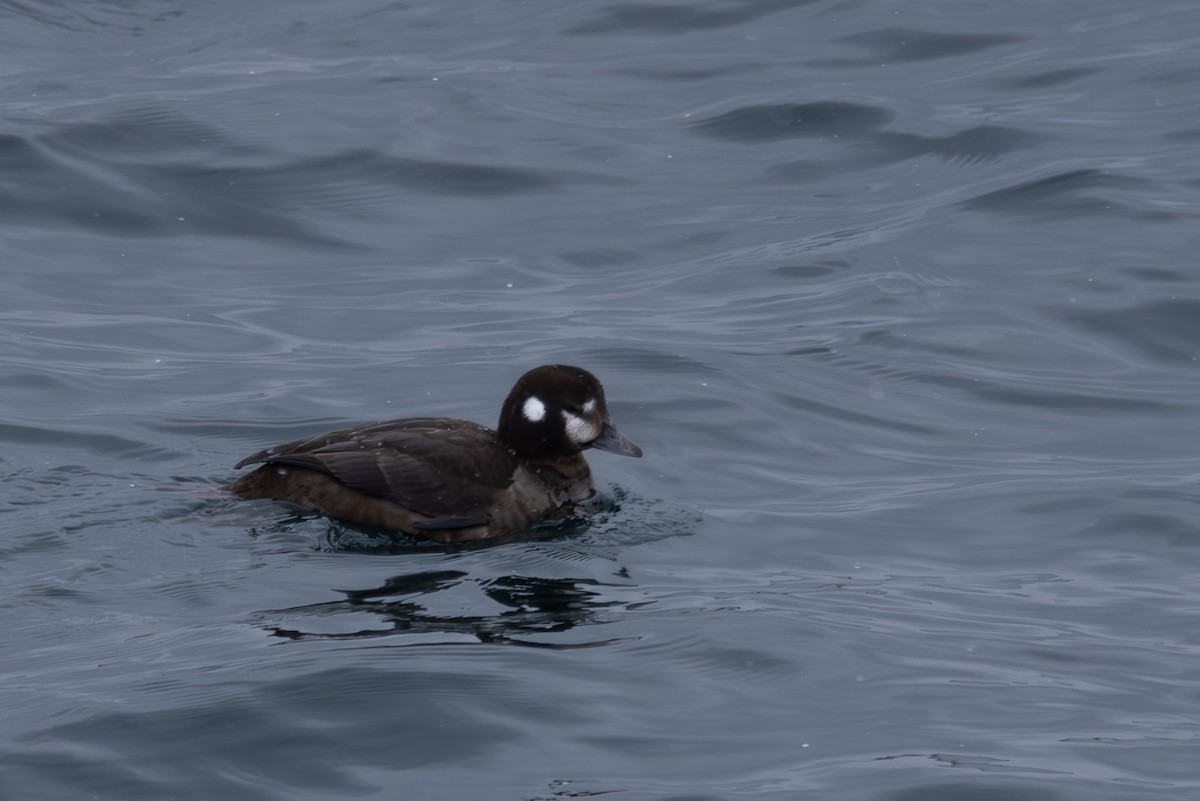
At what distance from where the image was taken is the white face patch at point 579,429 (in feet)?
28.8

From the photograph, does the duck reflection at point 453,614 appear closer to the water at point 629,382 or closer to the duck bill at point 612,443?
the water at point 629,382

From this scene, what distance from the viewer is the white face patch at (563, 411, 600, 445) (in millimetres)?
8766

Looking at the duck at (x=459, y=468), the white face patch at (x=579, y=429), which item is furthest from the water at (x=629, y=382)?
the white face patch at (x=579, y=429)

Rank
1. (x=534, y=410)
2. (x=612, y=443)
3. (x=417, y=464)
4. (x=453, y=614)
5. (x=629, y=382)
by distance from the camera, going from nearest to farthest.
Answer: (x=453, y=614)
(x=417, y=464)
(x=534, y=410)
(x=612, y=443)
(x=629, y=382)

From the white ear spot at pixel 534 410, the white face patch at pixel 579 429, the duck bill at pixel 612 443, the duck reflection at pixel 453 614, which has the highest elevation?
the white ear spot at pixel 534 410

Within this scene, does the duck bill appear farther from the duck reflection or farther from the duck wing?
the duck reflection

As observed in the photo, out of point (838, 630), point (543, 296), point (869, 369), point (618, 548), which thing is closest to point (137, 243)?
point (543, 296)

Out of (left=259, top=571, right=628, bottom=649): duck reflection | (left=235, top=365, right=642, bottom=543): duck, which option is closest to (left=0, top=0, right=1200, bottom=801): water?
(left=259, top=571, right=628, bottom=649): duck reflection

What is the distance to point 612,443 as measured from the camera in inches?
351

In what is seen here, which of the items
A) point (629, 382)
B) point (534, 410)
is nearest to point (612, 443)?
point (534, 410)

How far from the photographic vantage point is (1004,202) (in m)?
14.4

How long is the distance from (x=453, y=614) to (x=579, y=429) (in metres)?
1.90

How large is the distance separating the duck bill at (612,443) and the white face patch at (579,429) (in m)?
0.04

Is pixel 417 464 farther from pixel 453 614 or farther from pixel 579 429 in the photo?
pixel 453 614
